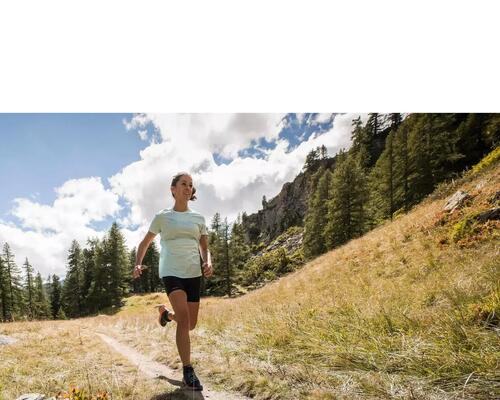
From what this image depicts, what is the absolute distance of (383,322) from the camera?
A: 428 cm

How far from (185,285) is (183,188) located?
1.09 meters

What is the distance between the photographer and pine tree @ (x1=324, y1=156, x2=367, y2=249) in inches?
1105

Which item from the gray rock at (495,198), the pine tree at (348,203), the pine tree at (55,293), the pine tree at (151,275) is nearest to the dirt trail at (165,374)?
the gray rock at (495,198)

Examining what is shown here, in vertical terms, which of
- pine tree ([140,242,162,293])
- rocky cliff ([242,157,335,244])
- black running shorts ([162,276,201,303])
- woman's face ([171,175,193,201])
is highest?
rocky cliff ([242,157,335,244])

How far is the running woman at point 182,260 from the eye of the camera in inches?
137

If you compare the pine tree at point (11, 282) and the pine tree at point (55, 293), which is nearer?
the pine tree at point (11, 282)

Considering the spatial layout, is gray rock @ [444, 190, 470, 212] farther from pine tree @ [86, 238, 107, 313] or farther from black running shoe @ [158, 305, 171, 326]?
pine tree @ [86, 238, 107, 313]

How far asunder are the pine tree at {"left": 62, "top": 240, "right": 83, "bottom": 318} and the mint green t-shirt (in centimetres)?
4897

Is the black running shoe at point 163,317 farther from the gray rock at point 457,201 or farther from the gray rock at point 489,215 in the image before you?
the gray rock at point 457,201

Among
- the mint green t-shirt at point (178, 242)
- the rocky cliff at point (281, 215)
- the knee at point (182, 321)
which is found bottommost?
the knee at point (182, 321)

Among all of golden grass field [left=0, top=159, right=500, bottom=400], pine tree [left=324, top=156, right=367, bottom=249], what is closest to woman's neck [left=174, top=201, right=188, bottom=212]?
golden grass field [left=0, top=159, right=500, bottom=400]

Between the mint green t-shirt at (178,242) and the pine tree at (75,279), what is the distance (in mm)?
48974
